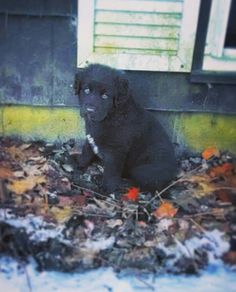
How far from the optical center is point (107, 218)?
322 centimetres

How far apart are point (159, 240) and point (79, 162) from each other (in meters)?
1.19

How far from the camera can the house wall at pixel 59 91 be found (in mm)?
3718

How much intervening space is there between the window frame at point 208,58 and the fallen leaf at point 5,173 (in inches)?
67.9

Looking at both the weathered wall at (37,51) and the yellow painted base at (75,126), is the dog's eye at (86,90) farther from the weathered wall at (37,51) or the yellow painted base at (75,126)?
the yellow painted base at (75,126)

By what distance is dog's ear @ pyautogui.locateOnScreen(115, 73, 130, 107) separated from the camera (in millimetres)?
3305

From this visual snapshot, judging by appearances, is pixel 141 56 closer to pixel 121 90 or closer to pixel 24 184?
pixel 121 90

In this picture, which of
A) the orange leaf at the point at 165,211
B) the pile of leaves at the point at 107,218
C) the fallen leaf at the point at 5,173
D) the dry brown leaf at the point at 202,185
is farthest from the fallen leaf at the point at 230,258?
the fallen leaf at the point at 5,173

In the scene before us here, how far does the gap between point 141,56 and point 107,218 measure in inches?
55.7

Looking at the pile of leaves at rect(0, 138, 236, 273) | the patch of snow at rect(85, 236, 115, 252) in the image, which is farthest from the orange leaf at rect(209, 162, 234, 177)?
the patch of snow at rect(85, 236, 115, 252)

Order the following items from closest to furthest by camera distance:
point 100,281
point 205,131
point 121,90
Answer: point 100,281 < point 121,90 < point 205,131

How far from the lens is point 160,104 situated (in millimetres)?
4016

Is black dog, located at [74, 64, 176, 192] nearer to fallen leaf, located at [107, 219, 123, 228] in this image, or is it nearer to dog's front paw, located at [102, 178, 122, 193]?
dog's front paw, located at [102, 178, 122, 193]

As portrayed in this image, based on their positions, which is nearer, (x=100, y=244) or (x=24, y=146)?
(x=100, y=244)

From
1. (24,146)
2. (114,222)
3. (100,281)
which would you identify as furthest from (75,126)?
(100,281)
